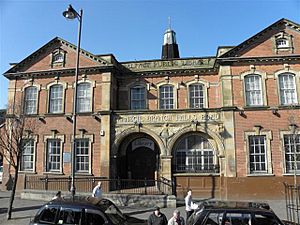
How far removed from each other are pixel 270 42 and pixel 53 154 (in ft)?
57.9

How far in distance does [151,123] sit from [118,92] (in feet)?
14.6

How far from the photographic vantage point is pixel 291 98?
62.0 ft

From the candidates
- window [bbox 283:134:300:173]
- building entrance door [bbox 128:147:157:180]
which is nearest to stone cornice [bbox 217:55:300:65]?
window [bbox 283:134:300:173]

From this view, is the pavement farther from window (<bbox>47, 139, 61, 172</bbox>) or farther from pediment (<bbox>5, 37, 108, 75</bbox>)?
pediment (<bbox>5, 37, 108, 75</bbox>)

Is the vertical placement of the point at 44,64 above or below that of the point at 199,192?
above

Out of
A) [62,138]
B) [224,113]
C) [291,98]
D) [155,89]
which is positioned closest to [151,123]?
[155,89]

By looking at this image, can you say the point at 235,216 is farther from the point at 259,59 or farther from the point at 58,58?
the point at 58,58

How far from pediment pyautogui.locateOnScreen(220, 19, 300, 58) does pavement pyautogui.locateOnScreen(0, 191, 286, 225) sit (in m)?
9.84

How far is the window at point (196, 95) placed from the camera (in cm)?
2138

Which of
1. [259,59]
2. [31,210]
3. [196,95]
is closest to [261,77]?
[259,59]

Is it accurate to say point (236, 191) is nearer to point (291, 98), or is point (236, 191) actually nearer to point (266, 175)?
point (266, 175)

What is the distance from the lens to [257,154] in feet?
60.4

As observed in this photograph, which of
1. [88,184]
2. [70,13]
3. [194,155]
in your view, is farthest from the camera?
[194,155]

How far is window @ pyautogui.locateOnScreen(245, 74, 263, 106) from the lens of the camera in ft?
62.5
